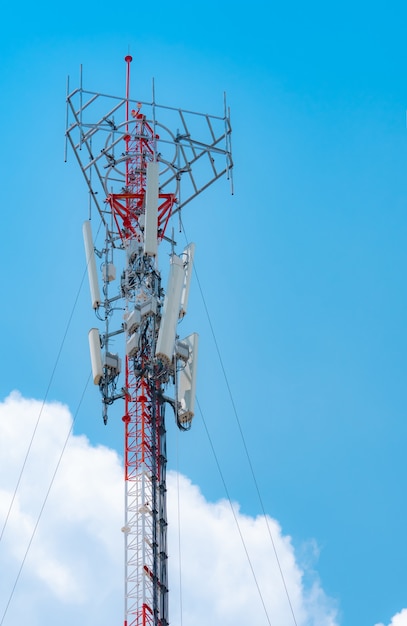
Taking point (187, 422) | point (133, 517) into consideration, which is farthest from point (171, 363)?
point (133, 517)

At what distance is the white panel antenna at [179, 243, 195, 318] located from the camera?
2995 inches

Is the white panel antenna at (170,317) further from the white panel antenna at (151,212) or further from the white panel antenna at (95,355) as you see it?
the white panel antenna at (95,355)

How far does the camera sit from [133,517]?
71.9 meters

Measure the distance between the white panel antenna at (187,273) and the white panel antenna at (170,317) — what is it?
2.05m

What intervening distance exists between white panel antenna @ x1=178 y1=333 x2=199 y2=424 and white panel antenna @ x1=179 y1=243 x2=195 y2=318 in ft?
5.57

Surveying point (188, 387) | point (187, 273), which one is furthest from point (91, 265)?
point (188, 387)

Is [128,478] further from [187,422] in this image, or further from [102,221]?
[102,221]

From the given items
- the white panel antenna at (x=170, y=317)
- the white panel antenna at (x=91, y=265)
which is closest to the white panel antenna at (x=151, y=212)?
the white panel antenna at (x=170, y=317)

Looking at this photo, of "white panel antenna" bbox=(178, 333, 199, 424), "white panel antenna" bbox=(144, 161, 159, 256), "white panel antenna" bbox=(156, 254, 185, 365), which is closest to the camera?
"white panel antenna" bbox=(156, 254, 185, 365)

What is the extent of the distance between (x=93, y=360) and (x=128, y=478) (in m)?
6.05

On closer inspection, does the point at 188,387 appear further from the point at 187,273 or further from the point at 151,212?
the point at 151,212

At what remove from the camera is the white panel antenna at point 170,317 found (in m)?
72.7

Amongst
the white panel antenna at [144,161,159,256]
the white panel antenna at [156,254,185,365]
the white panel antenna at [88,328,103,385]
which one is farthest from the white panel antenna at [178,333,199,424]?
the white panel antenna at [144,161,159,256]

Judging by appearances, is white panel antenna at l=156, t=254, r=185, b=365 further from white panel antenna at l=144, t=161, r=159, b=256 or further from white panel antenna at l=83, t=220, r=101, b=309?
white panel antenna at l=83, t=220, r=101, b=309
